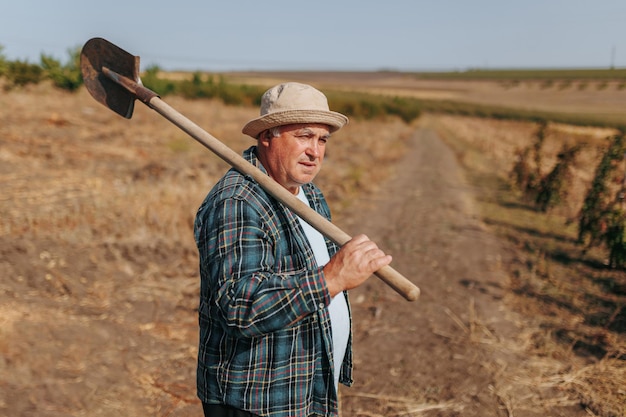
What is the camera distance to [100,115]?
15805 millimetres

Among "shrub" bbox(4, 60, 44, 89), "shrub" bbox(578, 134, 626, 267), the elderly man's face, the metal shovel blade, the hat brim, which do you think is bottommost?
"shrub" bbox(578, 134, 626, 267)

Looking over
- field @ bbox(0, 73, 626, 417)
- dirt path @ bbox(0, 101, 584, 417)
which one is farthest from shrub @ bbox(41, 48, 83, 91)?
dirt path @ bbox(0, 101, 584, 417)

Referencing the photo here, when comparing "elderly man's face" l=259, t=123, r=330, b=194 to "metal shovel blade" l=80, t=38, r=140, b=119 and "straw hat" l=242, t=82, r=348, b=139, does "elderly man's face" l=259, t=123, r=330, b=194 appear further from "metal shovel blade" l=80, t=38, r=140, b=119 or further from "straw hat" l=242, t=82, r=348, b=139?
"metal shovel blade" l=80, t=38, r=140, b=119

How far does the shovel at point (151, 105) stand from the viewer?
1537 mm

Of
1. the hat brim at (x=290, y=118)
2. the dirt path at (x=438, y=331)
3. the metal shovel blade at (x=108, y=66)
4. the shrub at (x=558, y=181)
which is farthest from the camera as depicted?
the shrub at (x=558, y=181)

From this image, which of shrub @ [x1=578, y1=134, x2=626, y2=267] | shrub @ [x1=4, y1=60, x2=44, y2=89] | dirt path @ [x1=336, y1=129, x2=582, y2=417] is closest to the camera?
dirt path @ [x1=336, y1=129, x2=582, y2=417]

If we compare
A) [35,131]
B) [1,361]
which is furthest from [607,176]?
[35,131]

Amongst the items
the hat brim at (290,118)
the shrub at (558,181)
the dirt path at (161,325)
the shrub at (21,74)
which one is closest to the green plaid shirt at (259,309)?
the hat brim at (290,118)

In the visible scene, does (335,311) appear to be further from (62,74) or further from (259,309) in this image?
(62,74)

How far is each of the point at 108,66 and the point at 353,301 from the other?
11.3 ft

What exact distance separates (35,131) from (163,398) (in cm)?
1071

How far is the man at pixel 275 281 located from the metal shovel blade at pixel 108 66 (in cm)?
80

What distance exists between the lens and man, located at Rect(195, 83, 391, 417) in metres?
1.31

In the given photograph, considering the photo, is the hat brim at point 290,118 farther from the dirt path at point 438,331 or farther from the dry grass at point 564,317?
the dry grass at point 564,317
